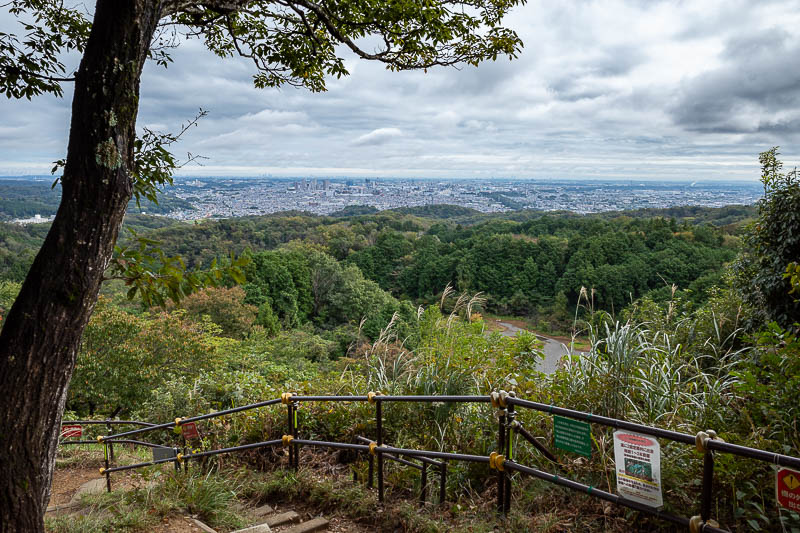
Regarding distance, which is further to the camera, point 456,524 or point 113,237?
point 456,524

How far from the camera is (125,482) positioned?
5711mm

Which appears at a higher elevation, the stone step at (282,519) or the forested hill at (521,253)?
the stone step at (282,519)

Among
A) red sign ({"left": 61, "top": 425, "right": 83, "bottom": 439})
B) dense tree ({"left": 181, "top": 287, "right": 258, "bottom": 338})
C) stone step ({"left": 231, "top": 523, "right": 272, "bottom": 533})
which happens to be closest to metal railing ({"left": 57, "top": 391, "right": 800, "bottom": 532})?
stone step ({"left": 231, "top": 523, "right": 272, "bottom": 533})

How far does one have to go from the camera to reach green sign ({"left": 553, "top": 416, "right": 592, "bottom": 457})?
2475 mm

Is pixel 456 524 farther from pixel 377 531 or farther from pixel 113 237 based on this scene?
pixel 113 237

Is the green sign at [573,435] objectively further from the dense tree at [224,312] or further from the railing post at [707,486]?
the dense tree at [224,312]

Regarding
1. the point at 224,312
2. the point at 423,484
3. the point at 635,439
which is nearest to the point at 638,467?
the point at 635,439

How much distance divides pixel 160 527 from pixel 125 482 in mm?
3311

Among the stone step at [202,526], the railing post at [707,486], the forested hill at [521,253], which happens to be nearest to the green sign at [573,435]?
the railing post at [707,486]

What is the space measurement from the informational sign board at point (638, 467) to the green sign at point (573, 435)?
Answer: 146mm

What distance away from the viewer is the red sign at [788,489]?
1868mm

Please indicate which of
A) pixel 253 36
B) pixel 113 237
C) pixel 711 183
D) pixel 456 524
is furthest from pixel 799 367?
pixel 711 183

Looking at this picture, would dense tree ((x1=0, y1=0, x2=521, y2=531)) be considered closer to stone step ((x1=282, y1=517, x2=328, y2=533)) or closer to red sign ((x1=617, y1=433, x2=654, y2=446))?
stone step ((x1=282, y1=517, x2=328, y2=533))

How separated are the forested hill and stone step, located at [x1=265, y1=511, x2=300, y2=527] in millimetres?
29717
